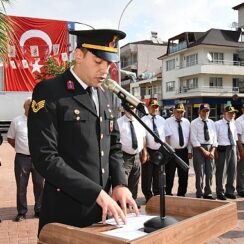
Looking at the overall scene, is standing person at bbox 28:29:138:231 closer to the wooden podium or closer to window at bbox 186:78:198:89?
the wooden podium

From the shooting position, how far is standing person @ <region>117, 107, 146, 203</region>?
723cm

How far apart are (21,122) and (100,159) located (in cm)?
490

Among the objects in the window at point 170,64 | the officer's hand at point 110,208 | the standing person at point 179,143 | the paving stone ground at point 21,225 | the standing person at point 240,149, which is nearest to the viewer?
the officer's hand at point 110,208

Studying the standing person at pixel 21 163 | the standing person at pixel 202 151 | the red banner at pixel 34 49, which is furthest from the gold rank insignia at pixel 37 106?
the red banner at pixel 34 49

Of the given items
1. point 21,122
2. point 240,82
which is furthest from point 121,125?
point 240,82

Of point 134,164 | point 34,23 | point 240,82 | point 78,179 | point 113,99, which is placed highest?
point 34,23

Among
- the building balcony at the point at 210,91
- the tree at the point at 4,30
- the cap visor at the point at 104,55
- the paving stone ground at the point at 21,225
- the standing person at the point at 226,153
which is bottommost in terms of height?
the paving stone ground at the point at 21,225

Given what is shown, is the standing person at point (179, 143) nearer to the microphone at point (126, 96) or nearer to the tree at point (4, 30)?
the tree at point (4, 30)

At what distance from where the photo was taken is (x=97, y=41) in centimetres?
218

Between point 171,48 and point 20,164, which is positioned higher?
point 171,48

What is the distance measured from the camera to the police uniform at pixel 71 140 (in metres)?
2.02

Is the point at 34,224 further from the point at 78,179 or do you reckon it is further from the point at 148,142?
the point at 78,179

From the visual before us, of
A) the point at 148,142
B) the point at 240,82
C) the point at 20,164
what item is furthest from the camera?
the point at 240,82

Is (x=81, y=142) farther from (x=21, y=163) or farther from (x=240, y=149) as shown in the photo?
(x=240, y=149)
